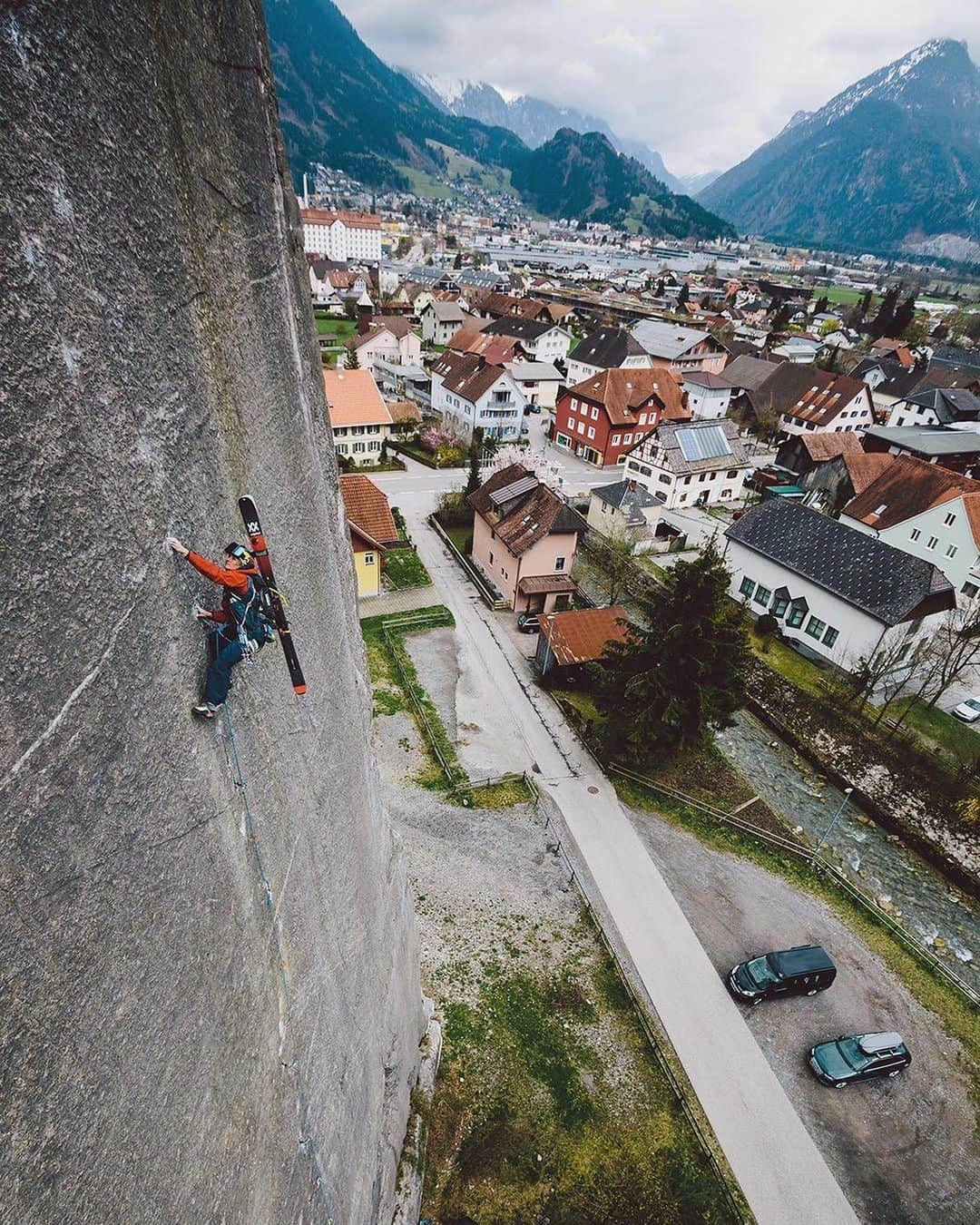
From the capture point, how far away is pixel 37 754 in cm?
301

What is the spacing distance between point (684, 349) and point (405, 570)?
65883mm

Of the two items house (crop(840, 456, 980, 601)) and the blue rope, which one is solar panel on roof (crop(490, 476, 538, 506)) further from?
the blue rope

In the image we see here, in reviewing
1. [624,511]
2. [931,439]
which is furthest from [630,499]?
[931,439]

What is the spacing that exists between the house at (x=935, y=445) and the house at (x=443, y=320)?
57928 millimetres

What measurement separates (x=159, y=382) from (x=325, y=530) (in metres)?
3.65

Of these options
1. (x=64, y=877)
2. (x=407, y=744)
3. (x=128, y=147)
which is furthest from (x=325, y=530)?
(x=407, y=744)

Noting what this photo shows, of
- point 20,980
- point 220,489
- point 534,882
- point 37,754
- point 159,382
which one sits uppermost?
point 159,382

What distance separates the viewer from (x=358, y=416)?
47.6 metres

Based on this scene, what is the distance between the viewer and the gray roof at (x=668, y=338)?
83.8 metres

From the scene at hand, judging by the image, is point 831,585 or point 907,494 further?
point 907,494

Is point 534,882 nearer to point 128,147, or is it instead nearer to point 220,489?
point 220,489

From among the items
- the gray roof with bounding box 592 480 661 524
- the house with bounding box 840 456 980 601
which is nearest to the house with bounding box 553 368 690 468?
the gray roof with bounding box 592 480 661 524

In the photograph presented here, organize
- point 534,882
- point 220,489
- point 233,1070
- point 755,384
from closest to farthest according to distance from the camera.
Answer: point 220,489
point 233,1070
point 534,882
point 755,384

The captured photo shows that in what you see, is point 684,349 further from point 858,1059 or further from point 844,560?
point 858,1059
